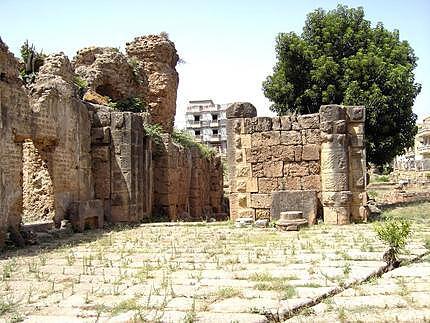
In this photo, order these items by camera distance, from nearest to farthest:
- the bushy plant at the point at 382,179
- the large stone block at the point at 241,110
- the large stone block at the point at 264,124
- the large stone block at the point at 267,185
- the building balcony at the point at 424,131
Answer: the large stone block at the point at 267,185, the large stone block at the point at 264,124, the large stone block at the point at 241,110, the bushy plant at the point at 382,179, the building balcony at the point at 424,131

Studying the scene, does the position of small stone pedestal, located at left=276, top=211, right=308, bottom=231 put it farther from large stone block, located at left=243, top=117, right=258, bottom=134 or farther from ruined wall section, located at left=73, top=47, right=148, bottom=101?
ruined wall section, located at left=73, top=47, right=148, bottom=101

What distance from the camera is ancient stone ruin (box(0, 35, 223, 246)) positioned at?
33.6ft

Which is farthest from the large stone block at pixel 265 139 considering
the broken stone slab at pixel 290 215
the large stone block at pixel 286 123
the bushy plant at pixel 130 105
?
the bushy plant at pixel 130 105

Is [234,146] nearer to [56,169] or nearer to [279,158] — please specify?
[279,158]

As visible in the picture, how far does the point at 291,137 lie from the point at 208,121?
178 feet

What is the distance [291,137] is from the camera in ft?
43.0

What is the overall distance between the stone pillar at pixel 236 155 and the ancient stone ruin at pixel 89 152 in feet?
9.71

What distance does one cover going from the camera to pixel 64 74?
1399 cm

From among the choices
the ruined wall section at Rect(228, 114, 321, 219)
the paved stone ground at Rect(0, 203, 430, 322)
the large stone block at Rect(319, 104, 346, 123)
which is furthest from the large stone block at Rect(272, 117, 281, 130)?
the paved stone ground at Rect(0, 203, 430, 322)

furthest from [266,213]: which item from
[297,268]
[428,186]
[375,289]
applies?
[428,186]

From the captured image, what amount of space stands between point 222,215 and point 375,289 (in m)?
16.8

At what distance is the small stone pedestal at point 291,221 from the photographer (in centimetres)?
1145

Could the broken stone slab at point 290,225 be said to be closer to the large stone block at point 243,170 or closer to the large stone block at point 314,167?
the large stone block at point 314,167

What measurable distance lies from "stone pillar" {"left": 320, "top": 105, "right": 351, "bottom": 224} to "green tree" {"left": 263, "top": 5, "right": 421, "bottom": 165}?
15.4 feet
